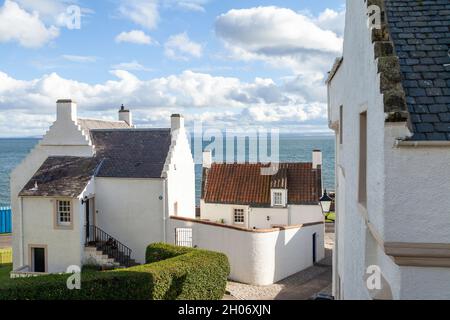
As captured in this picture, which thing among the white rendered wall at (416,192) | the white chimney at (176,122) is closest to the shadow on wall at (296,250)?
the white chimney at (176,122)

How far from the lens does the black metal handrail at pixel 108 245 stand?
76.0ft

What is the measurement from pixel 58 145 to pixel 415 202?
23304mm

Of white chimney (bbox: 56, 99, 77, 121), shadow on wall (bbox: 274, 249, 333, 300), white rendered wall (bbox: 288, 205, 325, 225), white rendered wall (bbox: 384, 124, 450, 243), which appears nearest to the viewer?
white rendered wall (bbox: 384, 124, 450, 243)

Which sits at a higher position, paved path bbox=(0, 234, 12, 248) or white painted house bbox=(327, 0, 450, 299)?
white painted house bbox=(327, 0, 450, 299)

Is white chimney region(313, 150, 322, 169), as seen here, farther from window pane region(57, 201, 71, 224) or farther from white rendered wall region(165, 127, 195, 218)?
window pane region(57, 201, 71, 224)

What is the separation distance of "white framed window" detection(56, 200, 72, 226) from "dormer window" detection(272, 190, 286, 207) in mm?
13518

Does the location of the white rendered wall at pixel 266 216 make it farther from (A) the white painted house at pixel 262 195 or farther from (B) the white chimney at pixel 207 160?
(B) the white chimney at pixel 207 160

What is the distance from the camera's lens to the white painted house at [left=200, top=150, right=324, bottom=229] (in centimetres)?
2959

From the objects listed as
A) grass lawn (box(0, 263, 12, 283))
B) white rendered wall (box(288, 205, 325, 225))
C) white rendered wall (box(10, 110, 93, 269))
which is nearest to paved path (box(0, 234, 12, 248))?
grass lawn (box(0, 263, 12, 283))

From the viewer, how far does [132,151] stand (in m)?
25.5

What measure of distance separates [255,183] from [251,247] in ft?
32.8

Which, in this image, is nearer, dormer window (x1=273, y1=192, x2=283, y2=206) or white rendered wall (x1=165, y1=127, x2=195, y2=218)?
white rendered wall (x1=165, y1=127, x2=195, y2=218)

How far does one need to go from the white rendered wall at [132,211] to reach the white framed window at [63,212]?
1797mm
